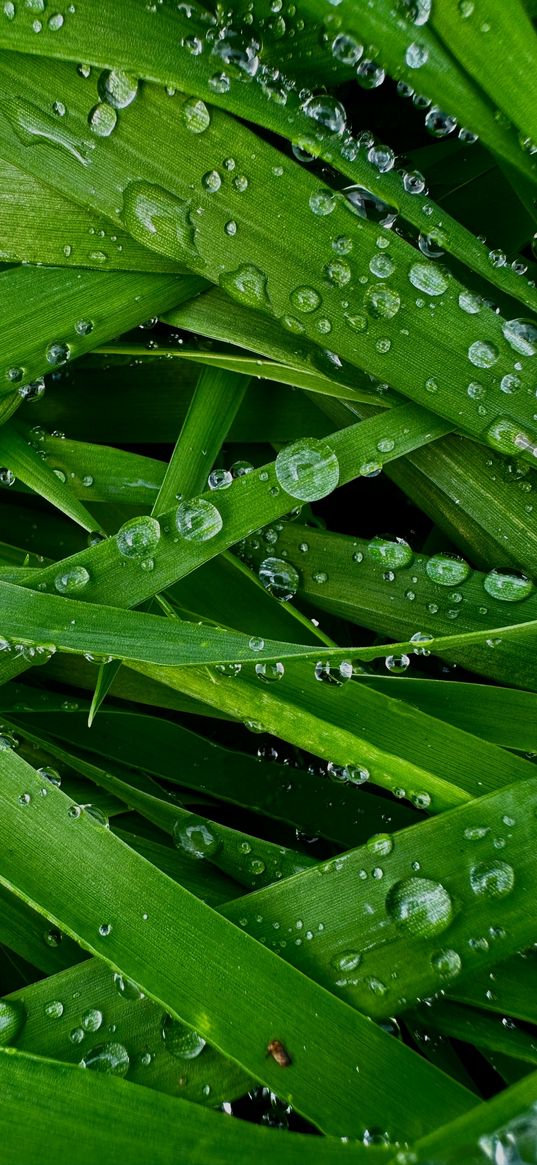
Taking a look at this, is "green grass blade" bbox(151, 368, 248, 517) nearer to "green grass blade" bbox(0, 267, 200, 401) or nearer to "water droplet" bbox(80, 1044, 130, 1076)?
"green grass blade" bbox(0, 267, 200, 401)

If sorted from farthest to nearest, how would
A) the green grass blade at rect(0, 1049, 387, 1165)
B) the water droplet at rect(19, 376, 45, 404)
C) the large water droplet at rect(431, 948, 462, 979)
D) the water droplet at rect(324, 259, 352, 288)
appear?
the water droplet at rect(19, 376, 45, 404), the water droplet at rect(324, 259, 352, 288), the large water droplet at rect(431, 948, 462, 979), the green grass blade at rect(0, 1049, 387, 1165)

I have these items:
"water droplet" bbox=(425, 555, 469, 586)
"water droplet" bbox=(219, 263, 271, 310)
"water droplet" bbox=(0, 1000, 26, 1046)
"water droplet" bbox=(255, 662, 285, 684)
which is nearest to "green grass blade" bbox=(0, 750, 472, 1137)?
"water droplet" bbox=(0, 1000, 26, 1046)

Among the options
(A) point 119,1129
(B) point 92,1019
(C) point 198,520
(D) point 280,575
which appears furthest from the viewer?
(D) point 280,575

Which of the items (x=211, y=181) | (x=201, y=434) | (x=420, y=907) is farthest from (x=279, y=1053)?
(x=211, y=181)

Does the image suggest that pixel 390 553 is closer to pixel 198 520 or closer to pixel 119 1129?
pixel 198 520

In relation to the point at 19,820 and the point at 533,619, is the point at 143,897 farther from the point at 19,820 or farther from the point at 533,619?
the point at 533,619

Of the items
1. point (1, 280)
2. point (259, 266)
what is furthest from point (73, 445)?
point (259, 266)

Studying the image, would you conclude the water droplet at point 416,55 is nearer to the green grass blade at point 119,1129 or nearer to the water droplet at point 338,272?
the water droplet at point 338,272
